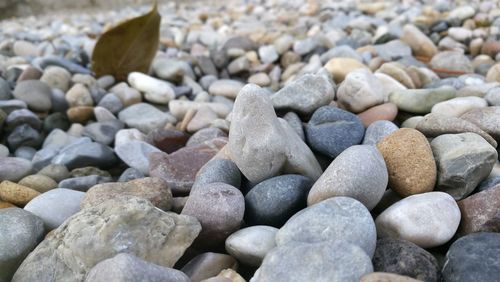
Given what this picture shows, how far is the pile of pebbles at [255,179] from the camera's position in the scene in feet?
3.82

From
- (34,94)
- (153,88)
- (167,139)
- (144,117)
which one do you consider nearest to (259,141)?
(167,139)

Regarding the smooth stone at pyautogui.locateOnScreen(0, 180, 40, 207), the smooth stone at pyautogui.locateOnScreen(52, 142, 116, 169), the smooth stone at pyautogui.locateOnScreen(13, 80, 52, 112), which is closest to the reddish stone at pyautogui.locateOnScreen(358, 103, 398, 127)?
the smooth stone at pyautogui.locateOnScreen(52, 142, 116, 169)

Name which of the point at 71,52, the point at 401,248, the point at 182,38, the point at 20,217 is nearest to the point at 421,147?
the point at 401,248

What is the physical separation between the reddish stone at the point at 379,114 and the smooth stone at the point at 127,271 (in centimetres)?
104

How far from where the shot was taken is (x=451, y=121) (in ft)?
5.38

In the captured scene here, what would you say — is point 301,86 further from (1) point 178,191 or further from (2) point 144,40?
(2) point 144,40

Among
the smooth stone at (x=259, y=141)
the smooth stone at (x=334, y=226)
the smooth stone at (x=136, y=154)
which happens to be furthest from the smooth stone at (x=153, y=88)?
the smooth stone at (x=334, y=226)

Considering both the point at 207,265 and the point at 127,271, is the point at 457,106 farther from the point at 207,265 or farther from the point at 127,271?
the point at 127,271

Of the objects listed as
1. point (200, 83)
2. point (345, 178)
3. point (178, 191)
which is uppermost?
point (345, 178)

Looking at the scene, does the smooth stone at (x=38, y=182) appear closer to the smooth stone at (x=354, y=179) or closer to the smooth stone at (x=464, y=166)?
the smooth stone at (x=354, y=179)

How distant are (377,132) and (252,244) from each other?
2.26 feet

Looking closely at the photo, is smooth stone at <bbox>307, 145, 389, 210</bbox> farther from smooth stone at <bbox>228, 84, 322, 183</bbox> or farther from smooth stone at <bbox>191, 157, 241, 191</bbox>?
smooth stone at <bbox>191, 157, 241, 191</bbox>

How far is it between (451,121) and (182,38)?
3.33m

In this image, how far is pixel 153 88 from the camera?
117 inches
